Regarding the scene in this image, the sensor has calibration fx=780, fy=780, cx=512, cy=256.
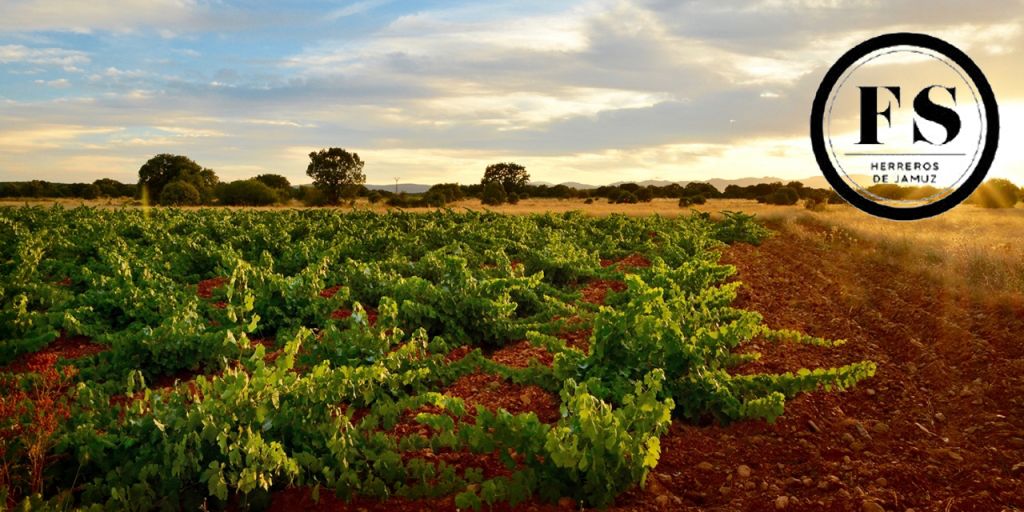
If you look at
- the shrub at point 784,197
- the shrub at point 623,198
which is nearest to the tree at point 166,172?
the shrub at point 623,198

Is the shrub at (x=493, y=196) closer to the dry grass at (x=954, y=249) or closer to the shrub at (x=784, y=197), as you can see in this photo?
the shrub at (x=784, y=197)

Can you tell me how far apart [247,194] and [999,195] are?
45.6 meters

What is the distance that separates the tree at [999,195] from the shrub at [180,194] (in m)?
46.3

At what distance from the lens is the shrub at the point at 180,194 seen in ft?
157

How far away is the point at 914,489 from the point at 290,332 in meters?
5.67

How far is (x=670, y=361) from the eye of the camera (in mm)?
5562

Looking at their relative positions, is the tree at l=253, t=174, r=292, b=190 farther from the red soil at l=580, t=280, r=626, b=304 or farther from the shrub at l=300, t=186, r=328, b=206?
the red soil at l=580, t=280, r=626, b=304

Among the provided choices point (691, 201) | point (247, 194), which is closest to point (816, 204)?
point (691, 201)

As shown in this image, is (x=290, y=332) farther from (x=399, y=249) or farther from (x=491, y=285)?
(x=399, y=249)

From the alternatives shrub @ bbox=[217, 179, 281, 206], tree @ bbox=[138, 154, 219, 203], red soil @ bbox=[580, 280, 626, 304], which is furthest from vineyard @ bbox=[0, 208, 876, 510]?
tree @ bbox=[138, 154, 219, 203]

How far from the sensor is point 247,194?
51781mm

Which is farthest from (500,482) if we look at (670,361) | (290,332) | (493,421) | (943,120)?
(943,120)

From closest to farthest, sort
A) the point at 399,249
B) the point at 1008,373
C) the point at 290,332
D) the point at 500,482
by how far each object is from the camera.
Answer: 1. the point at 500,482
2. the point at 1008,373
3. the point at 290,332
4. the point at 399,249

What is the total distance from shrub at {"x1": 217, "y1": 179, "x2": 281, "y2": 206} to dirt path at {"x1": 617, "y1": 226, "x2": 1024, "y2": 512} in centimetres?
4529
